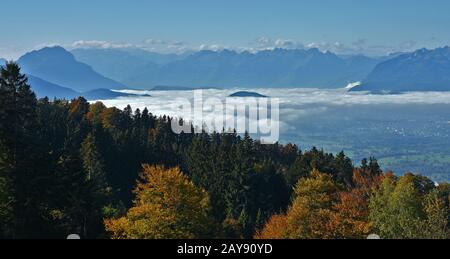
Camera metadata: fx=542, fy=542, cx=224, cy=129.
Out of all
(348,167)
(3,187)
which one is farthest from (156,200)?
(348,167)

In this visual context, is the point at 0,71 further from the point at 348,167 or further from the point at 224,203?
the point at 348,167

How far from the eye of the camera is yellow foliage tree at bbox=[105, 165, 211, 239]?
3553 cm

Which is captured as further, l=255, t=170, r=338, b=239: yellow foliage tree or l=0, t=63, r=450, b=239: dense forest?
l=255, t=170, r=338, b=239: yellow foliage tree

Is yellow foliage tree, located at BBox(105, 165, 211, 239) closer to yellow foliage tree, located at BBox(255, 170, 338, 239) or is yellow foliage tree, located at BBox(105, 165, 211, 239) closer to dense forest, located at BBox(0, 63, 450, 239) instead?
dense forest, located at BBox(0, 63, 450, 239)

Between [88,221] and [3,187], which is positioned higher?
[3,187]

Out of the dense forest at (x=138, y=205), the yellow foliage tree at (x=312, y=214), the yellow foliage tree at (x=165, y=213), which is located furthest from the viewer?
the yellow foliage tree at (x=312, y=214)

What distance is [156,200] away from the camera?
36.8 meters

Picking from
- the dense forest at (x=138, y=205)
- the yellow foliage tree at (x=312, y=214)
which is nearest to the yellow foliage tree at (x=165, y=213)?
the dense forest at (x=138, y=205)

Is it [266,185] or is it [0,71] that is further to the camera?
[266,185]

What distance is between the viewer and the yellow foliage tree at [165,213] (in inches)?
1399

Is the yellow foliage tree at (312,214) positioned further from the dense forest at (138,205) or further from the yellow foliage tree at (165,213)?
the yellow foliage tree at (165,213)

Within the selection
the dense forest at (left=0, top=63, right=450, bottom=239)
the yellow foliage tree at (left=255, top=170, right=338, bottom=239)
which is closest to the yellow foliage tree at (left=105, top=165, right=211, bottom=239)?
the dense forest at (left=0, top=63, right=450, bottom=239)
